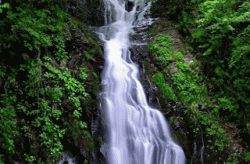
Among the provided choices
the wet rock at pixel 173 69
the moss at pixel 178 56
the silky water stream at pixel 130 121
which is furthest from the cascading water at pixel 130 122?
the moss at pixel 178 56

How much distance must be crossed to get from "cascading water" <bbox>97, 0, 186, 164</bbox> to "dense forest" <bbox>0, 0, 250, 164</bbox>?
0.43 metres

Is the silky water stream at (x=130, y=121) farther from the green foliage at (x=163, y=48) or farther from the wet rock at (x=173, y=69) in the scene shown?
the wet rock at (x=173, y=69)

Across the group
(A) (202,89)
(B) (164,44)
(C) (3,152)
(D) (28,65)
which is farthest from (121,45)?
(C) (3,152)

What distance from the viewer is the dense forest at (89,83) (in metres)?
3.60

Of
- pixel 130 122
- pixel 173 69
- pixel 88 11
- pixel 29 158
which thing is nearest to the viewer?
pixel 29 158

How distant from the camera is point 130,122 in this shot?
561cm

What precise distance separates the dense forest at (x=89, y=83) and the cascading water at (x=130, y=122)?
1.42 ft

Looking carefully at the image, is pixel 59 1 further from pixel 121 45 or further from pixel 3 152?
pixel 3 152

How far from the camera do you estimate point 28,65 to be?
3941mm

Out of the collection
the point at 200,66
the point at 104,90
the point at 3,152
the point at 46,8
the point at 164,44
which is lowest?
the point at 3,152

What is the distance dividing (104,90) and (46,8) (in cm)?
357

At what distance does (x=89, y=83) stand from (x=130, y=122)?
6.94 ft

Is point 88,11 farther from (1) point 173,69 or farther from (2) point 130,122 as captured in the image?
(2) point 130,122

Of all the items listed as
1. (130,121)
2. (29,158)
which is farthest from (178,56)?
(29,158)
